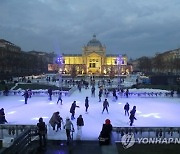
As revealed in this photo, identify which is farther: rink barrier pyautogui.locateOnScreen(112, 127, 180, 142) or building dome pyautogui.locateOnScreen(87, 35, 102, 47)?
building dome pyautogui.locateOnScreen(87, 35, 102, 47)

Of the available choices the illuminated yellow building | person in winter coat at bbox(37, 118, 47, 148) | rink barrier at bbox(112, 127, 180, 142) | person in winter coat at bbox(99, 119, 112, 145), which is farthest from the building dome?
person in winter coat at bbox(99, 119, 112, 145)

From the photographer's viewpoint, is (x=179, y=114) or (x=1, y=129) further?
(x=179, y=114)

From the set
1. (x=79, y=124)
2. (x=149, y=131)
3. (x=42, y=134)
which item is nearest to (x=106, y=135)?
(x=42, y=134)

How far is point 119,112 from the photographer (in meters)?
24.8

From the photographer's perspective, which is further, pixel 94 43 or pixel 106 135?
pixel 94 43

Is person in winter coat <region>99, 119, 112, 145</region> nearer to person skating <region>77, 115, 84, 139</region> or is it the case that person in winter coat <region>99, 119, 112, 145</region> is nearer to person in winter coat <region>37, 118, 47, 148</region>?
person in winter coat <region>37, 118, 47, 148</region>

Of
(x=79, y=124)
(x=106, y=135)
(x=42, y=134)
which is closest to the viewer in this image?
(x=106, y=135)

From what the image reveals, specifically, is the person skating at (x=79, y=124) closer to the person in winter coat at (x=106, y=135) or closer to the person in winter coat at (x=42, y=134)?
the person in winter coat at (x=42, y=134)

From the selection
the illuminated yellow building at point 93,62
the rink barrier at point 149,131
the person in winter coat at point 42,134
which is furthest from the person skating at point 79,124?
the illuminated yellow building at point 93,62

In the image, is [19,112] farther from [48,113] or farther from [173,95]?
[173,95]

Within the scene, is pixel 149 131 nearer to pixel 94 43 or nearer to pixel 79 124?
pixel 79 124

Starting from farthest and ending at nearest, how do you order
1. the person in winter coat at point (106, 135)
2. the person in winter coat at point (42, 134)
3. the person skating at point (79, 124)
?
the person skating at point (79, 124)
the person in winter coat at point (42, 134)
the person in winter coat at point (106, 135)

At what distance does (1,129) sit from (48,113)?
8.92 meters

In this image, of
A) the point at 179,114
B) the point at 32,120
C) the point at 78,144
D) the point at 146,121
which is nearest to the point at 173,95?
the point at 179,114
